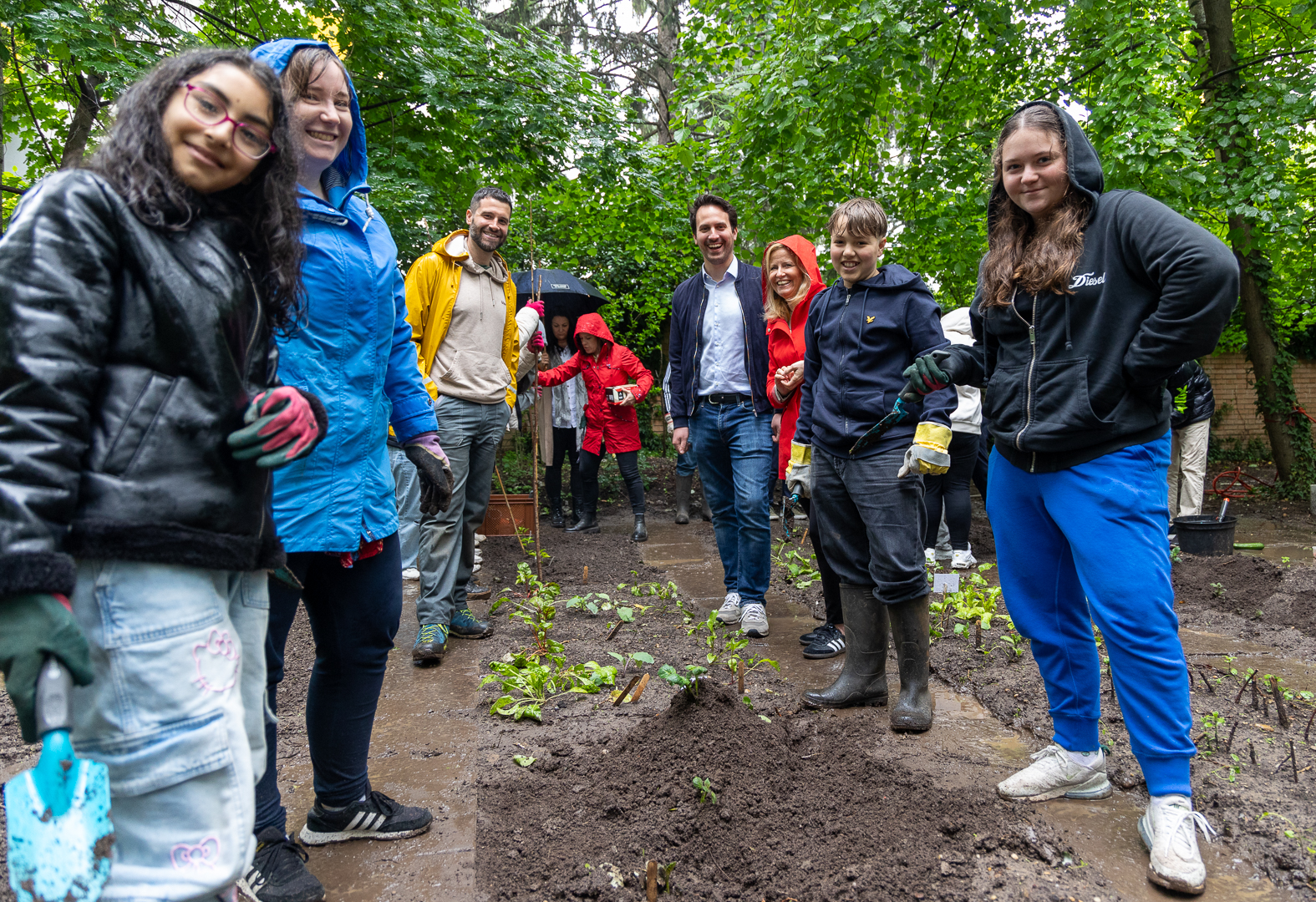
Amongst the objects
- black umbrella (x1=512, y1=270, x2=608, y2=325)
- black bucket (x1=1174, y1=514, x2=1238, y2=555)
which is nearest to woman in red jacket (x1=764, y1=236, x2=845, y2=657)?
black bucket (x1=1174, y1=514, x2=1238, y2=555)

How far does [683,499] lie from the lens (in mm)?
8672

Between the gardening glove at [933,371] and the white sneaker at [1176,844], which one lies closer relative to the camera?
the white sneaker at [1176,844]

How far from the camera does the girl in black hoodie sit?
6.65 ft

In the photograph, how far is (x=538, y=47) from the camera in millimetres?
8008

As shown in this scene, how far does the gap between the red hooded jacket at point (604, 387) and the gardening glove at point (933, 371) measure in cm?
536

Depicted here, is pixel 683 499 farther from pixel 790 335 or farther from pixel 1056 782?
pixel 1056 782

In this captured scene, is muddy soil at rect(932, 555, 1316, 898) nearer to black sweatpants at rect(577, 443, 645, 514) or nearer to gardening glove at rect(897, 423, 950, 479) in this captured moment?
gardening glove at rect(897, 423, 950, 479)

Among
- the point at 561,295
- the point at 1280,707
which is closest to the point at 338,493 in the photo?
the point at 1280,707

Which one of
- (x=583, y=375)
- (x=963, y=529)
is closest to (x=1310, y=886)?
(x=963, y=529)

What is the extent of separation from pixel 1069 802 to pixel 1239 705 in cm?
131

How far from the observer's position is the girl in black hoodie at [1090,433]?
2027mm

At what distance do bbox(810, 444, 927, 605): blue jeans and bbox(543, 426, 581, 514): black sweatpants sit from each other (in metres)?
5.24

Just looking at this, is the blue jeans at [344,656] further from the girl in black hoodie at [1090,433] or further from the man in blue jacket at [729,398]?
the man in blue jacket at [729,398]

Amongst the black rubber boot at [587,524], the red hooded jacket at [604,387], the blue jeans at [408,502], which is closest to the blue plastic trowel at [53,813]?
the blue jeans at [408,502]
